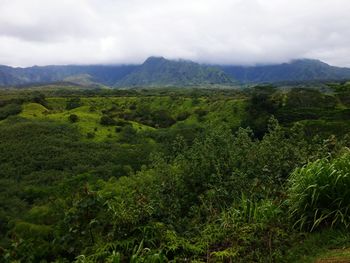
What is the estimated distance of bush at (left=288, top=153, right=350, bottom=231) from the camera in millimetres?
7738

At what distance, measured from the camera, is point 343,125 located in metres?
61.9

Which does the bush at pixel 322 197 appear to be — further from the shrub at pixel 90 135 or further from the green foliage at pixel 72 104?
the green foliage at pixel 72 104

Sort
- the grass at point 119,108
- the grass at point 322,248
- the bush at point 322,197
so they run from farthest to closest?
the grass at point 119,108, the bush at point 322,197, the grass at point 322,248

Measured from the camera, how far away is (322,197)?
26.0ft

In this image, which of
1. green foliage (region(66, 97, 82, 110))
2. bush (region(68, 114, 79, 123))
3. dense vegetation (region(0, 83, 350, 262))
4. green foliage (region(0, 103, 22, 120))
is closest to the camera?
dense vegetation (region(0, 83, 350, 262))

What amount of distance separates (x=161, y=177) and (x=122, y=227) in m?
4.43

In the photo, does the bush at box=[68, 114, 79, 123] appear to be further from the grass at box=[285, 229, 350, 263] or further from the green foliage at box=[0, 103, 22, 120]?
the grass at box=[285, 229, 350, 263]

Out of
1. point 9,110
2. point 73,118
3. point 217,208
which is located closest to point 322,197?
point 217,208

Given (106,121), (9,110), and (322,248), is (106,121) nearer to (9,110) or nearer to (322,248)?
(9,110)

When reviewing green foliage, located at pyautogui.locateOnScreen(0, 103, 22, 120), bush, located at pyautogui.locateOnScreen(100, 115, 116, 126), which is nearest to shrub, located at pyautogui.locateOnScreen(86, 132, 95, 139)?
bush, located at pyautogui.locateOnScreen(100, 115, 116, 126)

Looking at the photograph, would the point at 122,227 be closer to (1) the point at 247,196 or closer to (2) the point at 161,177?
(1) the point at 247,196

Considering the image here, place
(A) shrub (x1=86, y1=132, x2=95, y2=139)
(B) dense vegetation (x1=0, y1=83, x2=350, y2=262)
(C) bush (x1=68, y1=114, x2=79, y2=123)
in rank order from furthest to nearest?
(C) bush (x1=68, y1=114, x2=79, y2=123) → (A) shrub (x1=86, y1=132, x2=95, y2=139) → (B) dense vegetation (x1=0, y1=83, x2=350, y2=262)

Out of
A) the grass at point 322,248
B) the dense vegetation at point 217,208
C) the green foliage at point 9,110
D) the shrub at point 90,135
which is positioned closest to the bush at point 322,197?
the dense vegetation at point 217,208

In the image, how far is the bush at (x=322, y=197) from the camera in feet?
25.4
